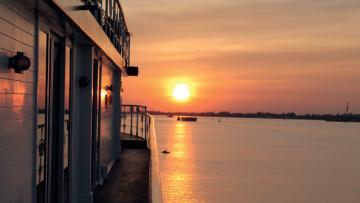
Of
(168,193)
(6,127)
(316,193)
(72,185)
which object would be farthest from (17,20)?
(316,193)

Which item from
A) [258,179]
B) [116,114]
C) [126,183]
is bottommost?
[258,179]

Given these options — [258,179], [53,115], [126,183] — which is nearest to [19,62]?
[53,115]

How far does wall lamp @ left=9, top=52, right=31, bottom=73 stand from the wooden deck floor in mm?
4102

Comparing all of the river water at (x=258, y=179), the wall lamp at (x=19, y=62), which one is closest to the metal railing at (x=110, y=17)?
the wall lamp at (x=19, y=62)

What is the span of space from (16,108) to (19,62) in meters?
0.39

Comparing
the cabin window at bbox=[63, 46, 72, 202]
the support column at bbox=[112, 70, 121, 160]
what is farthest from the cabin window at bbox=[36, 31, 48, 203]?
the support column at bbox=[112, 70, 121, 160]

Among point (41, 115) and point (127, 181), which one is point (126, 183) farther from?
point (41, 115)

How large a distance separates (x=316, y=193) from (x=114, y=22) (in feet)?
99.9

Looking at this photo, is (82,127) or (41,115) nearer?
(41,115)

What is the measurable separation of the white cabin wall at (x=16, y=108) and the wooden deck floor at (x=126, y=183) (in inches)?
135

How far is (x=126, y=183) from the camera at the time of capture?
828 cm

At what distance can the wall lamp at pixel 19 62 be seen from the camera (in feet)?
10.6

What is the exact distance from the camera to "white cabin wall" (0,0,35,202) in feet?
10.2

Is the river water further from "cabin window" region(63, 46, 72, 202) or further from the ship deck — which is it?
"cabin window" region(63, 46, 72, 202)
